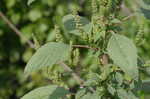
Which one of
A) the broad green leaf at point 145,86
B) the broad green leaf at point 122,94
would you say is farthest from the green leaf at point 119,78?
the broad green leaf at point 145,86

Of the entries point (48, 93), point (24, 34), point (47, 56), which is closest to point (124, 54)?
point (47, 56)

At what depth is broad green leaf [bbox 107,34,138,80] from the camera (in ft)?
3.39

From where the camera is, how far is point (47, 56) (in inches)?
42.3

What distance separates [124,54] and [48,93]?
0.34m

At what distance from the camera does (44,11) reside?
3.87m

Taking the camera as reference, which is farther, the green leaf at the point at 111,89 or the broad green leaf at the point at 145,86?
the broad green leaf at the point at 145,86

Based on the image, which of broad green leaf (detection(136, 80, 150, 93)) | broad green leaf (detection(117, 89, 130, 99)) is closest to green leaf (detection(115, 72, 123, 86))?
broad green leaf (detection(117, 89, 130, 99))

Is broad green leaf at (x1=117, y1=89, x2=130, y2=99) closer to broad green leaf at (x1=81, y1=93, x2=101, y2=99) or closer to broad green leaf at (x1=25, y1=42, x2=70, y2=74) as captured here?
broad green leaf at (x1=81, y1=93, x2=101, y2=99)

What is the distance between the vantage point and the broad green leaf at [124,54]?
3.39 ft

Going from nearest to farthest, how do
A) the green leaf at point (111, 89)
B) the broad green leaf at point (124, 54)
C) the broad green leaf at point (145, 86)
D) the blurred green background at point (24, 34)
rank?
the broad green leaf at point (124, 54), the green leaf at point (111, 89), the broad green leaf at point (145, 86), the blurred green background at point (24, 34)

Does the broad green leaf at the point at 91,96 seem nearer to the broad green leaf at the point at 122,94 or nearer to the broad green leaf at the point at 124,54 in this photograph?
the broad green leaf at the point at 122,94

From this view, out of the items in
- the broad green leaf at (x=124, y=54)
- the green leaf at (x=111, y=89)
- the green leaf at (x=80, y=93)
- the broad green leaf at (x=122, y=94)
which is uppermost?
the broad green leaf at (x=124, y=54)

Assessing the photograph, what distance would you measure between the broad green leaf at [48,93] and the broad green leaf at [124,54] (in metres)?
0.26

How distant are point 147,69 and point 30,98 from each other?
1.21 feet
